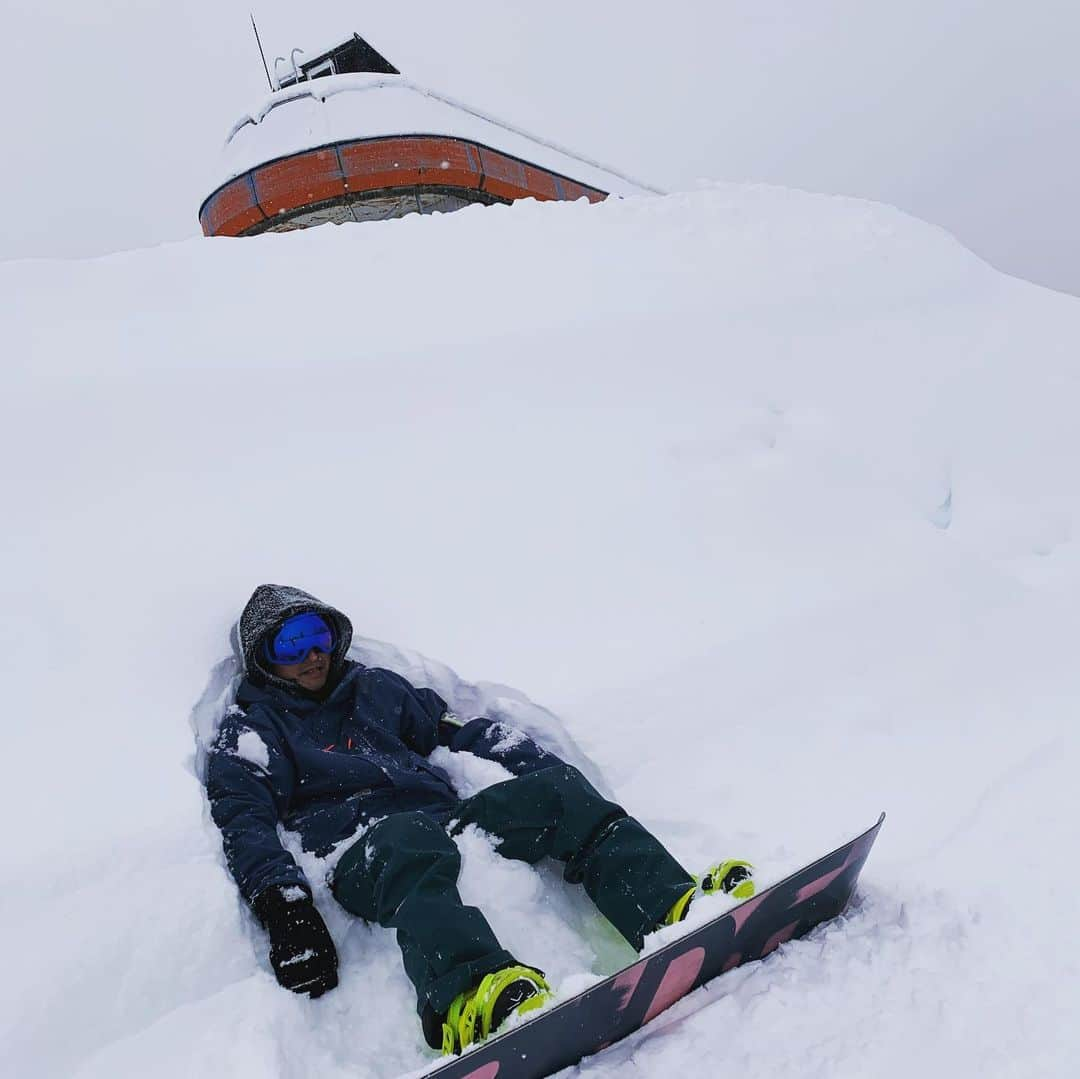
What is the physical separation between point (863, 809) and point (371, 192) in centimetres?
1443

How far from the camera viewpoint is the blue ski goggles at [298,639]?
280 cm

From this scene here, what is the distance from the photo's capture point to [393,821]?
6.97 feet

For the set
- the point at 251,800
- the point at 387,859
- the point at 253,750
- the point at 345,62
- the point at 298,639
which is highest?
the point at 345,62

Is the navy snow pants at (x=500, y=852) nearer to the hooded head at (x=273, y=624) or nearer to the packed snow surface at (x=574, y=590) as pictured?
the packed snow surface at (x=574, y=590)

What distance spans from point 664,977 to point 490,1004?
1.28ft

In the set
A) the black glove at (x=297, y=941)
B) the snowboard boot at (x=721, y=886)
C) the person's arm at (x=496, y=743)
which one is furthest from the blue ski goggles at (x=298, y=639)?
the snowboard boot at (x=721, y=886)

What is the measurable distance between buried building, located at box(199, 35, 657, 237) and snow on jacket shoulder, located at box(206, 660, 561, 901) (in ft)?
44.6

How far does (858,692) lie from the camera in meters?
3.16

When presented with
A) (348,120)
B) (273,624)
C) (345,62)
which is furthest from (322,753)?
(345,62)

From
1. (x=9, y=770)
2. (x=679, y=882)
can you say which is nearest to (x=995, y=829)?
(x=679, y=882)

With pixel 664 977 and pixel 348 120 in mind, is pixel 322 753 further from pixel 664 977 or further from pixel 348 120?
pixel 348 120

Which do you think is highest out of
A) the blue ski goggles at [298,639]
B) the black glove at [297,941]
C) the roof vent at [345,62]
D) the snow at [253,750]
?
the roof vent at [345,62]

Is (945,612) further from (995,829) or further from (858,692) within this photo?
(995,829)

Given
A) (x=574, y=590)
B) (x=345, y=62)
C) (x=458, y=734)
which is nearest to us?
(x=458, y=734)
